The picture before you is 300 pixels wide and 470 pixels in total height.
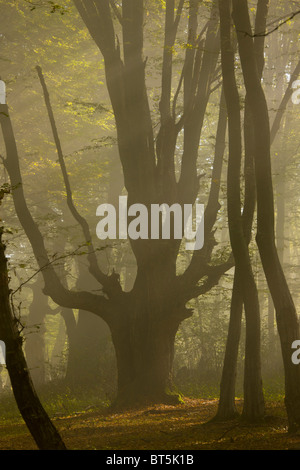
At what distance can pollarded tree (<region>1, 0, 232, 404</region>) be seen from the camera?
1200 cm

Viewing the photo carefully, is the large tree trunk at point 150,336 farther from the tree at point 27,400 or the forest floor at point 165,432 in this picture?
the tree at point 27,400

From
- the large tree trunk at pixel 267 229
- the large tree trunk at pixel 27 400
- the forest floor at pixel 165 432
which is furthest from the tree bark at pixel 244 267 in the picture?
the large tree trunk at pixel 27 400

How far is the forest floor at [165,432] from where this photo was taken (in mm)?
6859

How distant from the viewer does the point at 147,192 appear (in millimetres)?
12141

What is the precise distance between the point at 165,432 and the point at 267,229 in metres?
3.50

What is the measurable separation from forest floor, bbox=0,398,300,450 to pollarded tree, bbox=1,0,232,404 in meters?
1.60

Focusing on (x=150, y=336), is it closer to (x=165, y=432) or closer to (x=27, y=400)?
(x=165, y=432)

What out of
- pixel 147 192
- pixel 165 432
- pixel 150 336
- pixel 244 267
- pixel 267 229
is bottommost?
pixel 165 432

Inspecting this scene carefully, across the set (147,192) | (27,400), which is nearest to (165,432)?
(27,400)

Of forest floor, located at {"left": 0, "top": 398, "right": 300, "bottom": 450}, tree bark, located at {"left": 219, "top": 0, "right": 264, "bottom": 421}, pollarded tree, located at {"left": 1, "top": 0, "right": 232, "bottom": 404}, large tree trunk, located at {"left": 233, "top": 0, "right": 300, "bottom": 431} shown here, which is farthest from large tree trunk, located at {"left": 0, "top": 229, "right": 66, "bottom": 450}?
pollarded tree, located at {"left": 1, "top": 0, "right": 232, "bottom": 404}

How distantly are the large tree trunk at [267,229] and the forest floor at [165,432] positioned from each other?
69cm

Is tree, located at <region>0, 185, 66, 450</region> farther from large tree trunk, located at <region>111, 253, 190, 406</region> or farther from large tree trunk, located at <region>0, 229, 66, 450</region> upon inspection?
large tree trunk, located at <region>111, 253, 190, 406</region>

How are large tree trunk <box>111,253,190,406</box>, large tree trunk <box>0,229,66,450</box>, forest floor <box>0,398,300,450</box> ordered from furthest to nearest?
large tree trunk <box>111,253,190,406</box> → forest floor <box>0,398,300,450</box> → large tree trunk <box>0,229,66,450</box>
